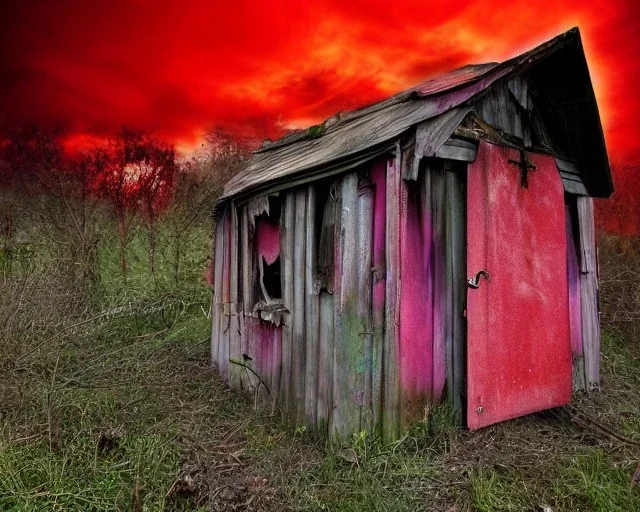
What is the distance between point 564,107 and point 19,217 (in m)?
10.4

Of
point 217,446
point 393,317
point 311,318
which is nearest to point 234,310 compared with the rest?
point 311,318

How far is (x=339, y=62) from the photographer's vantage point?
10.1m

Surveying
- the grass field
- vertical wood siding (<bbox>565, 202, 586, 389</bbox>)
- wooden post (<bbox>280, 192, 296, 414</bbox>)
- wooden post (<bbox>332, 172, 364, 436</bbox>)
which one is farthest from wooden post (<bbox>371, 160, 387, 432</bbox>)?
vertical wood siding (<bbox>565, 202, 586, 389</bbox>)

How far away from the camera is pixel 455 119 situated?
421 centimetres

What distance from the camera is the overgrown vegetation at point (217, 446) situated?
3572mm

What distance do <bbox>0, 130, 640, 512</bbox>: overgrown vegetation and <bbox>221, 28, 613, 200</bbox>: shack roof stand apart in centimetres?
242

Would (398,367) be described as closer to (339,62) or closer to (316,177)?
(316,177)

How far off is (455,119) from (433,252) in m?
1.15

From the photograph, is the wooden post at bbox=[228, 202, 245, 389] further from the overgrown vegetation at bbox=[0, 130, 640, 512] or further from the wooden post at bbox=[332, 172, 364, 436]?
the wooden post at bbox=[332, 172, 364, 436]

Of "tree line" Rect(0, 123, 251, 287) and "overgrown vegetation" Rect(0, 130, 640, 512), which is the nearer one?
"overgrown vegetation" Rect(0, 130, 640, 512)

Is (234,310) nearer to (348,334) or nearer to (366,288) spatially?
(348,334)

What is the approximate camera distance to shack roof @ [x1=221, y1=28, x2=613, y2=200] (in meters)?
4.15

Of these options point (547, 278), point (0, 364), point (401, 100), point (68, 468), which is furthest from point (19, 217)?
point (547, 278)

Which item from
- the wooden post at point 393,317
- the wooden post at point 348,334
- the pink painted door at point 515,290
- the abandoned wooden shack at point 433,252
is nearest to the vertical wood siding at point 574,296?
the abandoned wooden shack at point 433,252
